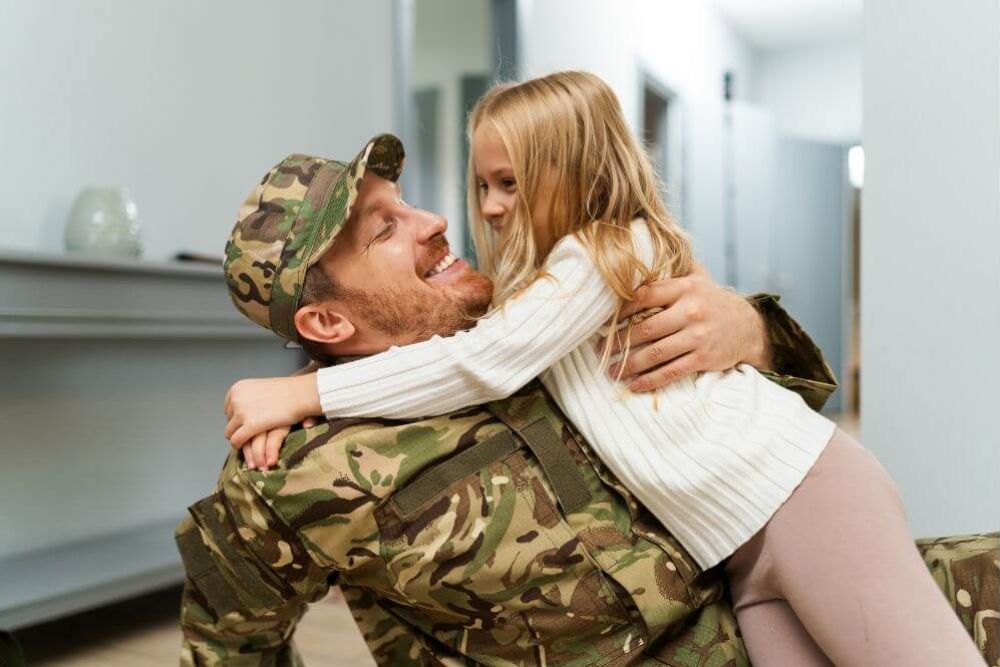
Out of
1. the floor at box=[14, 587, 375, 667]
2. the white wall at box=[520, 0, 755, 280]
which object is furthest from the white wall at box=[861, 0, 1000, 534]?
the white wall at box=[520, 0, 755, 280]

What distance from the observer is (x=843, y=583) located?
1089 millimetres

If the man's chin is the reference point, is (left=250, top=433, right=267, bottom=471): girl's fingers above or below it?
below

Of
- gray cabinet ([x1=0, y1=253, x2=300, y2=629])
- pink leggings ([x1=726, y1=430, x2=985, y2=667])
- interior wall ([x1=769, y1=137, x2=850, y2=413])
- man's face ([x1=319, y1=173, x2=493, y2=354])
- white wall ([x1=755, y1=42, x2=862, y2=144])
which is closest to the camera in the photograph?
pink leggings ([x1=726, y1=430, x2=985, y2=667])

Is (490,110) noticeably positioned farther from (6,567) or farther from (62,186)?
(6,567)

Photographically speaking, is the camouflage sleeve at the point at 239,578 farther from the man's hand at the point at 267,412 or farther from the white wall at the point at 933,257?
the white wall at the point at 933,257

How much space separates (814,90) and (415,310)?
765 centimetres

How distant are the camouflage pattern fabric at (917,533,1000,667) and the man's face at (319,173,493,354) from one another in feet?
2.49

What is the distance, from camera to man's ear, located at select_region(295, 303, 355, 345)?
4.09 feet

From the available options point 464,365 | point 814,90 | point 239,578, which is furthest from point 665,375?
point 814,90

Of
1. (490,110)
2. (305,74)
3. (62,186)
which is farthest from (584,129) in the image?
(305,74)

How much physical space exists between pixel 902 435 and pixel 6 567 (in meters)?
2.08

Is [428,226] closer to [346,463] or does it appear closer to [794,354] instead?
[346,463]

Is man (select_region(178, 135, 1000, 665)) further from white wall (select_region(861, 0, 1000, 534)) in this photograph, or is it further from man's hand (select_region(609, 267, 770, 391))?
white wall (select_region(861, 0, 1000, 534))

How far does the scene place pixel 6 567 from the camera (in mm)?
2188
